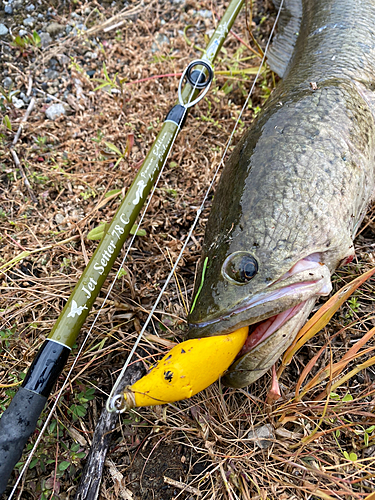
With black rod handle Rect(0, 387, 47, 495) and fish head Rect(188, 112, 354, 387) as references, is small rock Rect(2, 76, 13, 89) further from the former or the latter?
black rod handle Rect(0, 387, 47, 495)

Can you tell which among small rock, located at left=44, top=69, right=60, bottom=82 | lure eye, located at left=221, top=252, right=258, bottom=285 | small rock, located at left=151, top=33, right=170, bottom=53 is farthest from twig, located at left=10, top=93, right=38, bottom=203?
lure eye, located at left=221, top=252, right=258, bottom=285

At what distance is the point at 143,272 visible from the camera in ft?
8.35

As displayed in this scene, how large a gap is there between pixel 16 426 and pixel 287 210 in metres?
1.59

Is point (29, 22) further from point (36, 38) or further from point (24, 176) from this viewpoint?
→ point (24, 176)

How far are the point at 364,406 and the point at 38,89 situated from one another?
3.61 m

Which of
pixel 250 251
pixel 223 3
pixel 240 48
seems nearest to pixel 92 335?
pixel 250 251

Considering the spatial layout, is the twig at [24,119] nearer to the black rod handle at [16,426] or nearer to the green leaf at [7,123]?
the green leaf at [7,123]

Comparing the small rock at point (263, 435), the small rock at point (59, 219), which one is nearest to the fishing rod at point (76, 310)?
the small rock at point (59, 219)

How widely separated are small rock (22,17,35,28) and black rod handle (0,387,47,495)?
358 cm

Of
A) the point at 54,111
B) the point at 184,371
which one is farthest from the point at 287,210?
the point at 54,111

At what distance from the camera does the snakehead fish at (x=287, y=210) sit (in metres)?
1.72

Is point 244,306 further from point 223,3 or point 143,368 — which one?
point 223,3

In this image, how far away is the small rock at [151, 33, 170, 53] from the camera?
11.8 ft

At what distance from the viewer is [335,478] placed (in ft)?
5.66
